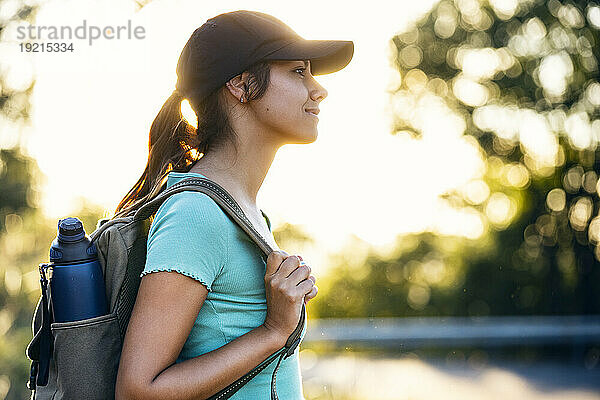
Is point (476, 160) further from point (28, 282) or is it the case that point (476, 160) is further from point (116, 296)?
point (116, 296)

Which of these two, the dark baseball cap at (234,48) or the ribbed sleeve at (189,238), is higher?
the dark baseball cap at (234,48)

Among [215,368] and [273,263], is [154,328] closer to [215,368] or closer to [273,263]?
[215,368]

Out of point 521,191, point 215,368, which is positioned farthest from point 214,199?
point 521,191

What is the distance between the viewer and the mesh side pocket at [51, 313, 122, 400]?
4.11 ft

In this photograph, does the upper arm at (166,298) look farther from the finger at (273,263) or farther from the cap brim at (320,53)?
the cap brim at (320,53)

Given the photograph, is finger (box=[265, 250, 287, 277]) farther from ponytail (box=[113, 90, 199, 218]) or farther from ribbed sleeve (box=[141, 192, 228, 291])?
ponytail (box=[113, 90, 199, 218])

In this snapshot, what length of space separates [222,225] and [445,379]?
6322mm

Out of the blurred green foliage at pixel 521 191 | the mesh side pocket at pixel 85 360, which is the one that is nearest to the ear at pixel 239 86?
the mesh side pocket at pixel 85 360

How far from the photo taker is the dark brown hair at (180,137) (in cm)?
141

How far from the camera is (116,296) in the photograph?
1.29m

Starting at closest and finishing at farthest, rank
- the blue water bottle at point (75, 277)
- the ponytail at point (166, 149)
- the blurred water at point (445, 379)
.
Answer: the blue water bottle at point (75, 277) < the ponytail at point (166, 149) < the blurred water at point (445, 379)

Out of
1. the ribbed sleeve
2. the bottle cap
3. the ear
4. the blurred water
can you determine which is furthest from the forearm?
the blurred water

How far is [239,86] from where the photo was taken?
1.42m

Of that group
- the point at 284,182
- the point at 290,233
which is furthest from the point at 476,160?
the point at 284,182
